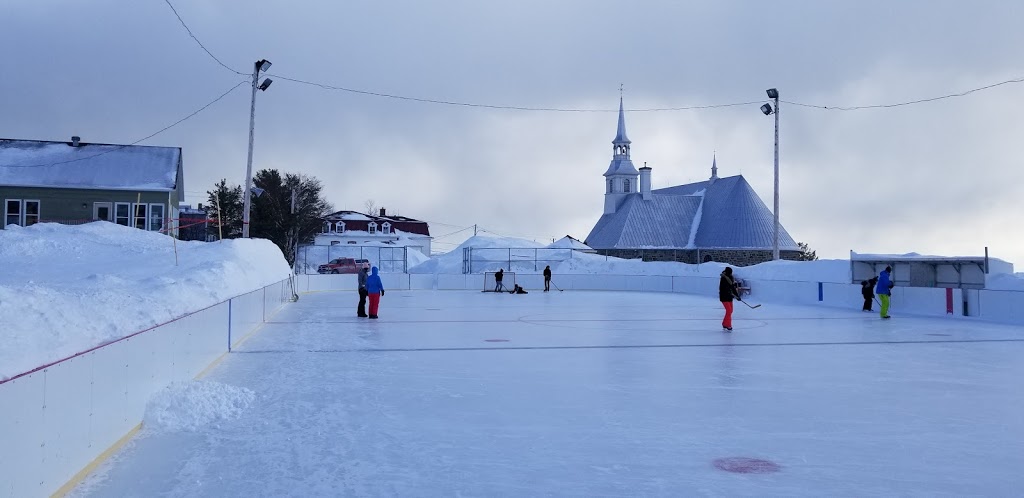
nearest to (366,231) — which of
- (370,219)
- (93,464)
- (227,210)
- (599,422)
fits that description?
(370,219)

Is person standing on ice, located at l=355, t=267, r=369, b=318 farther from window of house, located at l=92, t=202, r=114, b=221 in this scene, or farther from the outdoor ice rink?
window of house, located at l=92, t=202, r=114, b=221

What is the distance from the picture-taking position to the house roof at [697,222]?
60844 mm

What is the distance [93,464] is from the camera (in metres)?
5.39

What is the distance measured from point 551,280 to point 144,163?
21.4m

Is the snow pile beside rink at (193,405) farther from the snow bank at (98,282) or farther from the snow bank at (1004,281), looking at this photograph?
the snow bank at (1004,281)

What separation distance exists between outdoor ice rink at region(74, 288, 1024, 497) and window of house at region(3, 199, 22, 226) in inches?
1103

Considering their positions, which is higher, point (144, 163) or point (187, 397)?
point (144, 163)

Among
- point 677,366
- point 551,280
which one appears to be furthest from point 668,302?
point 677,366

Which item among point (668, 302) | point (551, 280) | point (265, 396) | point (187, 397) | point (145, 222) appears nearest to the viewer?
point (187, 397)

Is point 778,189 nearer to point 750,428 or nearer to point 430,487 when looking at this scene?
point 750,428

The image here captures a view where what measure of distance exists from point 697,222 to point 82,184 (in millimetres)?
47655

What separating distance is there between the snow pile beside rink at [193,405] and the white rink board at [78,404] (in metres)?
0.13

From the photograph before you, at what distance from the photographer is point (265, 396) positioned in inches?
329

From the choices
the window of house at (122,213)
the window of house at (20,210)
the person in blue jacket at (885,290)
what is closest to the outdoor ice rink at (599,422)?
the person in blue jacket at (885,290)
